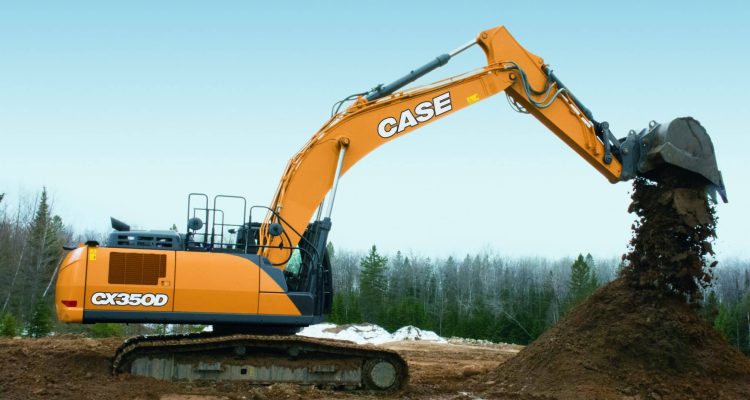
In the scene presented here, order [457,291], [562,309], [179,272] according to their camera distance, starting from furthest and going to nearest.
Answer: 1. [457,291]
2. [562,309]
3. [179,272]

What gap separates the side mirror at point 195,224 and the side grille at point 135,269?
0.64 meters

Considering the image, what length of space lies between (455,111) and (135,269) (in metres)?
5.30

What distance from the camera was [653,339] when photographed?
36.7 feet

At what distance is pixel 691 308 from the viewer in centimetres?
1146

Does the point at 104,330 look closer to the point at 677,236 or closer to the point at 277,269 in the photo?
the point at 277,269

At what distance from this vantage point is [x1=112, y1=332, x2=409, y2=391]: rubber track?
958 cm

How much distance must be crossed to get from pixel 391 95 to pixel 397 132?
0.59m

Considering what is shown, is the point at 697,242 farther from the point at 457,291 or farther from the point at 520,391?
the point at 457,291

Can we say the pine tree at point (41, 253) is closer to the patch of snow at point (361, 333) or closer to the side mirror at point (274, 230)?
the patch of snow at point (361, 333)

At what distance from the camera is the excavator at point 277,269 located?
943cm

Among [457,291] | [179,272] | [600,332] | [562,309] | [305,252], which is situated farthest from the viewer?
[457,291]

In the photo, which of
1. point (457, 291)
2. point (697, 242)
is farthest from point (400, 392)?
point (457, 291)

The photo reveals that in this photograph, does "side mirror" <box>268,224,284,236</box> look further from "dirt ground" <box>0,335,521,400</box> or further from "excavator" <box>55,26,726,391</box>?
"dirt ground" <box>0,335,521,400</box>

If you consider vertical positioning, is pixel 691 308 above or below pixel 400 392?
above
